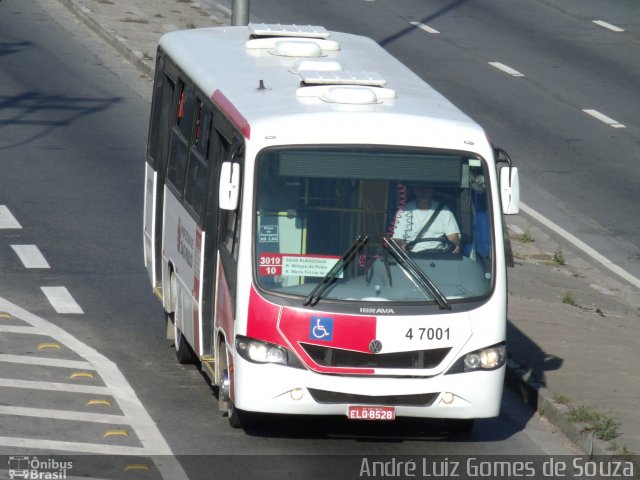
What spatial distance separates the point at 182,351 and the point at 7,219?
19.0 ft

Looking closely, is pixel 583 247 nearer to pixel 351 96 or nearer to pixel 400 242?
pixel 351 96

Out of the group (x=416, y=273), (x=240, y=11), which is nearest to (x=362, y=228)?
(x=416, y=273)

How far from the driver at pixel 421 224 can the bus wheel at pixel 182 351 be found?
3.12m

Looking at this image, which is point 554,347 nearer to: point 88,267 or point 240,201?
point 240,201

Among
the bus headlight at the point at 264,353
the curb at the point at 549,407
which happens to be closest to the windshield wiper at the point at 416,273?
the bus headlight at the point at 264,353

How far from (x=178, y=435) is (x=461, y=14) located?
2387 cm

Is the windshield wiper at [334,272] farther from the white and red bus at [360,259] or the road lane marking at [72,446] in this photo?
the road lane marking at [72,446]

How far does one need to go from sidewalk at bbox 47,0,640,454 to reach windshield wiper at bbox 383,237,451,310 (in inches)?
69.9

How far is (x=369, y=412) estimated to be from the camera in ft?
35.4

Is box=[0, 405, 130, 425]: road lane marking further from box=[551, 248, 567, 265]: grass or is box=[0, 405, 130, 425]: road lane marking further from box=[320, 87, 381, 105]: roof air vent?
box=[551, 248, 567, 265]: grass

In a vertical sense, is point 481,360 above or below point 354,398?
above

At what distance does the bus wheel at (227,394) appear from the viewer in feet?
37.3

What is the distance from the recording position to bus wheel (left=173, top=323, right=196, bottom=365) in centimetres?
1344

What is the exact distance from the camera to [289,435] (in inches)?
456
